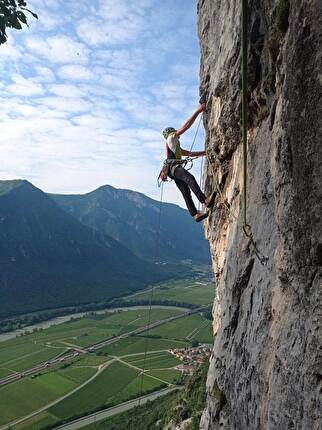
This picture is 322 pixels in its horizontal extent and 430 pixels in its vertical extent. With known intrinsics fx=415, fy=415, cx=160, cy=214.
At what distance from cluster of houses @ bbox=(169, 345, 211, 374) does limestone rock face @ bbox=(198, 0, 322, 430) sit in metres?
77.7

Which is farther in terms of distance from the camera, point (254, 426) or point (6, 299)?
point (6, 299)

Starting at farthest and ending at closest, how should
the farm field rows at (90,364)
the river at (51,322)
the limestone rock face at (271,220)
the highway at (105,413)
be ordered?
the river at (51,322)
the farm field rows at (90,364)
the highway at (105,413)
the limestone rock face at (271,220)

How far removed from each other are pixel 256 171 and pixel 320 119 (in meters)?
2.53

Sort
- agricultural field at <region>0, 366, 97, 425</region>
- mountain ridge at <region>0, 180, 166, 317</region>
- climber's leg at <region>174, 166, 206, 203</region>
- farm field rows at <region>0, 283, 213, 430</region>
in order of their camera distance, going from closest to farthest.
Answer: climber's leg at <region>174, 166, 206, 203</region>
agricultural field at <region>0, 366, 97, 425</region>
farm field rows at <region>0, 283, 213, 430</region>
mountain ridge at <region>0, 180, 166, 317</region>

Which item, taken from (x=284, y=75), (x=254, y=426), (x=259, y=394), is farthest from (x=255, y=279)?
(x=284, y=75)

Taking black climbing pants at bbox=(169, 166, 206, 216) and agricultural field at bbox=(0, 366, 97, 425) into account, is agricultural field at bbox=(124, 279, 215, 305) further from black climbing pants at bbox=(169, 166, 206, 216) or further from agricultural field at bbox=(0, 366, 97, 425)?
black climbing pants at bbox=(169, 166, 206, 216)

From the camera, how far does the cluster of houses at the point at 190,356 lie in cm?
8250

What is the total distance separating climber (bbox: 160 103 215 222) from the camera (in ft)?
31.6

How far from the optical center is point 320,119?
155 inches

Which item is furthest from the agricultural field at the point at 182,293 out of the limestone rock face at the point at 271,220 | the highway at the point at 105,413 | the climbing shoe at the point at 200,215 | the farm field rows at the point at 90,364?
the limestone rock face at the point at 271,220

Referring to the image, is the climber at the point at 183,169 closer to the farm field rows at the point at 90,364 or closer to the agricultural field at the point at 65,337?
the farm field rows at the point at 90,364

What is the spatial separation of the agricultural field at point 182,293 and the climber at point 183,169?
137552 mm

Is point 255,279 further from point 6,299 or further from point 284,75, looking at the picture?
point 6,299

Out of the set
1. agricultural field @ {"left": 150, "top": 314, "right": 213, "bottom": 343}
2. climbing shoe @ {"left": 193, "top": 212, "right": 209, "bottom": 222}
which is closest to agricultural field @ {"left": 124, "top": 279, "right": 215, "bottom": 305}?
agricultural field @ {"left": 150, "top": 314, "right": 213, "bottom": 343}
